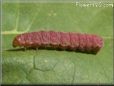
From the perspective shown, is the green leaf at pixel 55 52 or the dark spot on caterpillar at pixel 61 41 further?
the dark spot on caterpillar at pixel 61 41

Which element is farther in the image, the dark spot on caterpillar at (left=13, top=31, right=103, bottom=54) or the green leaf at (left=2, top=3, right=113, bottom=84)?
the dark spot on caterpillar at (left=13, top=31, right=103, bottom=54)

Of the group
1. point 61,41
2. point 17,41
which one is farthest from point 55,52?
point 17,41

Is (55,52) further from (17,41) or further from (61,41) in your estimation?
(17,41)

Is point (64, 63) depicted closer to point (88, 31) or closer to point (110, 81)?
point (110, 81)

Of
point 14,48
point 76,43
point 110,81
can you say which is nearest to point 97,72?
point 110,81
